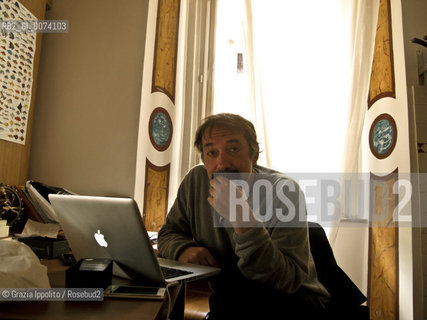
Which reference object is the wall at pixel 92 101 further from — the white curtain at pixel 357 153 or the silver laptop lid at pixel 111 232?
the white curtain at pixel 357 153

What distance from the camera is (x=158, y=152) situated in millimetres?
2113

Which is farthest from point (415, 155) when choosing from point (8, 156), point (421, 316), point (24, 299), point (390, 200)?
point (8, 156)

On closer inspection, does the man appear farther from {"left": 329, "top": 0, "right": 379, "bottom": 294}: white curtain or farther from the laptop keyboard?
{"left": 329, "top": 0, "right": 379, "bottom": 294}: white curtain

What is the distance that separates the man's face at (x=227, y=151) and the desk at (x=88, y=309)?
502mm

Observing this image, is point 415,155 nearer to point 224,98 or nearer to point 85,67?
point 224,98

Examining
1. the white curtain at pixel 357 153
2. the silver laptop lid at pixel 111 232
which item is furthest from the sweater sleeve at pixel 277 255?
the white curtain at pixel 357 153

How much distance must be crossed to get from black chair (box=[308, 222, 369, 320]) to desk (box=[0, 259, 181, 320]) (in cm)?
56

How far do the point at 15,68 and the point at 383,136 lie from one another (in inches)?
89.8

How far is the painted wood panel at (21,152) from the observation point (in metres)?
1.77

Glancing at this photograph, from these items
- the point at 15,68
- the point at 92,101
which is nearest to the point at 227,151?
the point at 92,101

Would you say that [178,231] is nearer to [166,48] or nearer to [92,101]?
[92,101]

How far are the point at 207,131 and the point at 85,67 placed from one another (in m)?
1.39

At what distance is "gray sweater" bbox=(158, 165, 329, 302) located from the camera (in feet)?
2.62

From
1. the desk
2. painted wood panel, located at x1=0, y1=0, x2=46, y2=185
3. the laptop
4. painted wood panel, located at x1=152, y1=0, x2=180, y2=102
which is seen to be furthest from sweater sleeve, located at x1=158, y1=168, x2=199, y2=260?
painted wood panel, located at x1=0, y1=0, x2=46, y2=185
